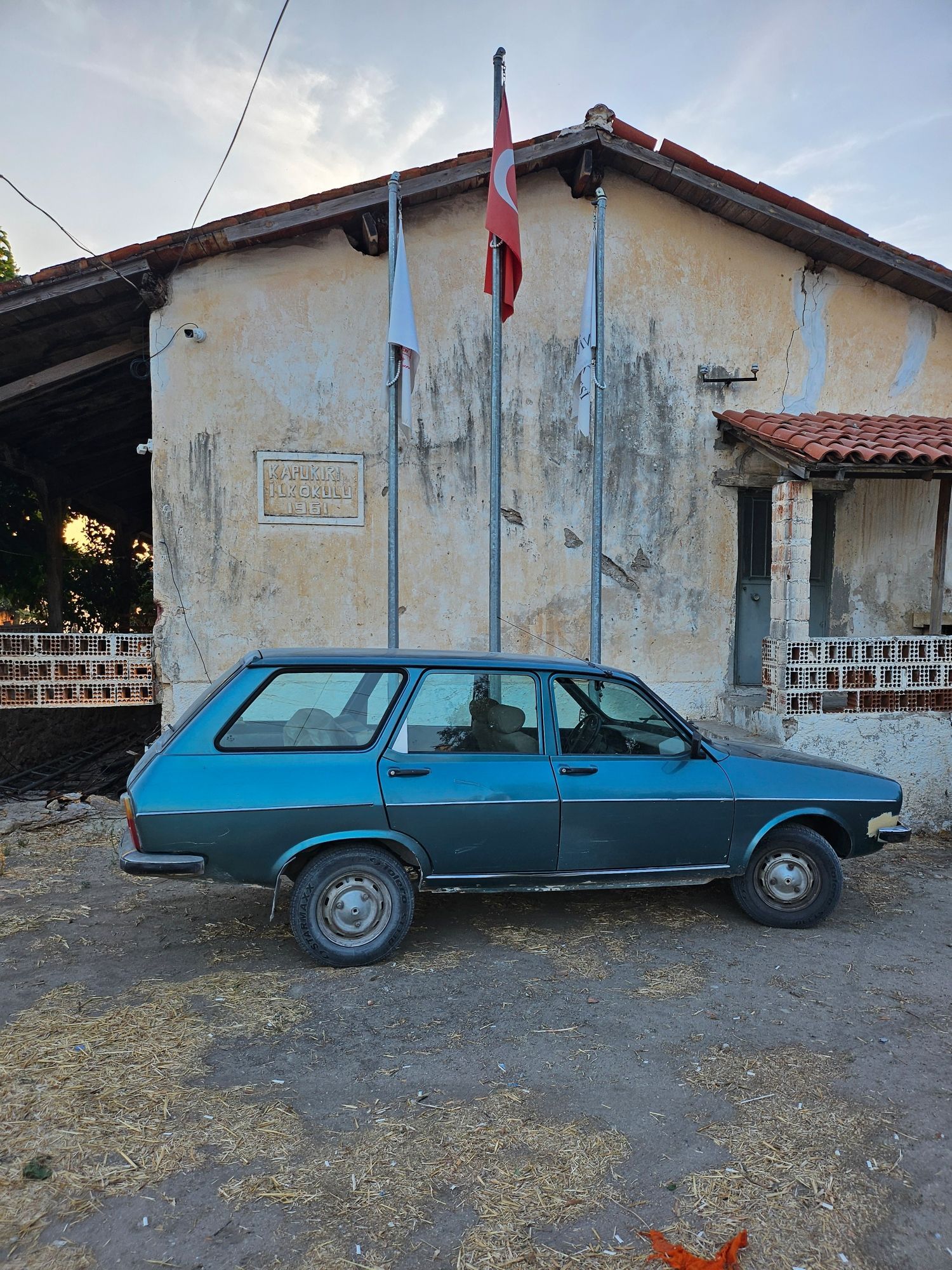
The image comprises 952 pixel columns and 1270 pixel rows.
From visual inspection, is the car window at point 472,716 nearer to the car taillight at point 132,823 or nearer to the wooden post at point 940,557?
the car taillight at point 132,823

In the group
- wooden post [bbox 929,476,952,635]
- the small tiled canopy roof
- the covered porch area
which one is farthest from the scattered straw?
wooden post [bbox 929,476,952,635]

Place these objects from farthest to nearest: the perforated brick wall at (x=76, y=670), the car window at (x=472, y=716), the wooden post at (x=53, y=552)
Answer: the wooden post at (x=53, y=552), the perforated brick wall at (x=76, y=670), the car window at (x=472, y=716)

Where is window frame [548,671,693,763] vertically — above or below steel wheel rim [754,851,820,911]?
above

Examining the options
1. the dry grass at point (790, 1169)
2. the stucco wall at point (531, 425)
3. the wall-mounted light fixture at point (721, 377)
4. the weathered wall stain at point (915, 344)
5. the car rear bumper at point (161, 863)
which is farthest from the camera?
the weathered wall stain at point (915, 344)

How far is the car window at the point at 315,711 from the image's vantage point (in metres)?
4.18

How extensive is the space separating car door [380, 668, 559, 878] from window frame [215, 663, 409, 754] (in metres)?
0.09

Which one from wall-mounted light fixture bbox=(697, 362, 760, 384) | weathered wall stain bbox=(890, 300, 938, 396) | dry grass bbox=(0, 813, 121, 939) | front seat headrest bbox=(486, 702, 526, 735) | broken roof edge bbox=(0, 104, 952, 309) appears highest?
broken roof edge bbox=(0, 104, 952, 309)

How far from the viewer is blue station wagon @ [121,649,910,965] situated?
4.06 m

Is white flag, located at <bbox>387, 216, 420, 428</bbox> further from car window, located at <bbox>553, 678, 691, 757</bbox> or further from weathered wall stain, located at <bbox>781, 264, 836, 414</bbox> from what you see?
weathered wall stain, located at <bbox>781, 264, 836, 414</bbox>

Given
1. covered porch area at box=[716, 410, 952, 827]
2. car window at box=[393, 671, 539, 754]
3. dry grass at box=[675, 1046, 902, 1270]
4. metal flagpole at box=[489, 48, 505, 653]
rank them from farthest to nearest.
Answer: covered porch area at box=[716, 410, 952, 827] → metal flagpole at box=[489, 48, 505, 653] → car window at box=[393, 671, 539, 754] → dry grass at box=[675, 1046, 902, 1270]

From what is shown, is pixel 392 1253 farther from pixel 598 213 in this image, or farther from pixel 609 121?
pixel 609 121

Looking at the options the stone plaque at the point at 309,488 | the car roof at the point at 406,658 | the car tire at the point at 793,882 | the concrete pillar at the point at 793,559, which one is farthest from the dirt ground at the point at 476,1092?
the stone plaque at the point at 309,488

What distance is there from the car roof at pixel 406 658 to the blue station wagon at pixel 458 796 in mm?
13

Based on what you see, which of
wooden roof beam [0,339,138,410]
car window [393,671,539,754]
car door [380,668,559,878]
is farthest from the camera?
A: wooden roof beam [0,339,138,410]
